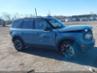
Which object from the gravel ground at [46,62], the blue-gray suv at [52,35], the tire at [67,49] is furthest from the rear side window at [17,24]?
the tire at [67,49]

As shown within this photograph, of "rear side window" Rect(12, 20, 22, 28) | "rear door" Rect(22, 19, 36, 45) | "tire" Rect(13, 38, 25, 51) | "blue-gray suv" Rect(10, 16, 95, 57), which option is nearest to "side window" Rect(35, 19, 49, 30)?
"blue-gray suv" Rect(10, 16, 95, 57)

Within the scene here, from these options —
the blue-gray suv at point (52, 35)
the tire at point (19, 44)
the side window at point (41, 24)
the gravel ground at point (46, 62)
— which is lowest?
the gravel ground at point (46, 62)

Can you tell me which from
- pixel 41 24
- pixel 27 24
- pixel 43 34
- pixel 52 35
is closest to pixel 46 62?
pixel 52 35

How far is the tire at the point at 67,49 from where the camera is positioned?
9133mm

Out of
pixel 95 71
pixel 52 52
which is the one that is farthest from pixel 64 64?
pixel 52 52

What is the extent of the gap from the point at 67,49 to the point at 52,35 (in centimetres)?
101

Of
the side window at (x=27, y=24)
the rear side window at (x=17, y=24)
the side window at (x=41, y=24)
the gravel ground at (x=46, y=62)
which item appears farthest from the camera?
the rear side window at (x=17, y=24)

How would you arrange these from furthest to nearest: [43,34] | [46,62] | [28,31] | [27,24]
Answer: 1. [27,24]
2. [28,31]
3. [43,34]
4. [46,62]

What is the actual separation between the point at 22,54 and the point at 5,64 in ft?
6.52

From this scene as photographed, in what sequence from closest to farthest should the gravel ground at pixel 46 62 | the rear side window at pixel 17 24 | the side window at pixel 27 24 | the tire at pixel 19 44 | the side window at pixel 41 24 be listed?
1. the gravel ground at pixel 46 62
2. the side window at pixel 41 24
3. the side window at pixel 27 24
4. the tire at pixel 19 44
5. the rear side window at pixel 17 24

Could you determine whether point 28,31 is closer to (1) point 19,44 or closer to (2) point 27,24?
(2) point 27,24

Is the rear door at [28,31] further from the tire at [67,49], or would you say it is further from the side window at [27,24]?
the tire at [67,49]

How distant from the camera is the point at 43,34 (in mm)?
10141

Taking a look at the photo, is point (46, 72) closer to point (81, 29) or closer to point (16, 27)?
point (81, 29)
